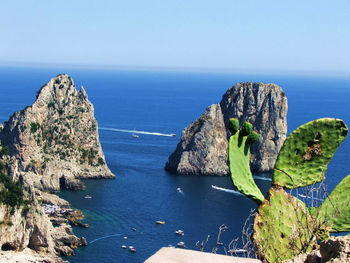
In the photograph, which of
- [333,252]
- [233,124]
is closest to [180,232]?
[233,124]

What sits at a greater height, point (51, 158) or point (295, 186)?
point (295, 186)

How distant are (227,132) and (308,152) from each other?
92699 mm

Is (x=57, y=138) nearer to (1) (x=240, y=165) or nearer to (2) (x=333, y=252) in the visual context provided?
(1) (x=240, y=165)

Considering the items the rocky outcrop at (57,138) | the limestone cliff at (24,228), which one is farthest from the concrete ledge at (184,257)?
the rocky outcrop at (57,138)

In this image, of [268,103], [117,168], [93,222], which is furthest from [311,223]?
[268,103]

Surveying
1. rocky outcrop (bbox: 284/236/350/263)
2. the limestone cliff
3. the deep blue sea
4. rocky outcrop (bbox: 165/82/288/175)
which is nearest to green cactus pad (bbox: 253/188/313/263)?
rocky outcrop (bbox: 284/236/350/263)

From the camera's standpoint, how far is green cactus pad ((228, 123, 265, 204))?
29.8 feet

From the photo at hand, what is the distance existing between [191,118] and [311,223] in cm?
14467

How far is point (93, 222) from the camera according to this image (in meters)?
61.9

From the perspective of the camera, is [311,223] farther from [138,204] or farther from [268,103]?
[268,103]

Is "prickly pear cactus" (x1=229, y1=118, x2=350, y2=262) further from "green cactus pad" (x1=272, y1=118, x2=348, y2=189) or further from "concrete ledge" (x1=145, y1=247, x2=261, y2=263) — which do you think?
"concrete ledge" (x1=145, y1=247, x2=261, y2=263)

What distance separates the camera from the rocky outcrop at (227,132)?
95875 millimetres

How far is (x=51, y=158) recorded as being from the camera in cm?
8475

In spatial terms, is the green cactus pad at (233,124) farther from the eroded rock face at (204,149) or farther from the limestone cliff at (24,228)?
the eroded rock face at (204,149)
